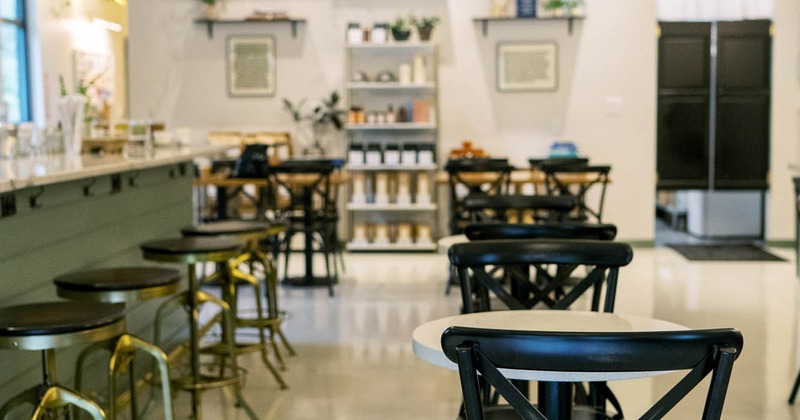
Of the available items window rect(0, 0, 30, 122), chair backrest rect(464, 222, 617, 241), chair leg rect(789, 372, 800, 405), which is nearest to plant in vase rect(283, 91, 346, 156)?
window rect(0, 0, 30, 122)

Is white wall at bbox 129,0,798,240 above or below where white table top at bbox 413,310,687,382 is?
above

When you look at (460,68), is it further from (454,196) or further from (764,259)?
(764,259)

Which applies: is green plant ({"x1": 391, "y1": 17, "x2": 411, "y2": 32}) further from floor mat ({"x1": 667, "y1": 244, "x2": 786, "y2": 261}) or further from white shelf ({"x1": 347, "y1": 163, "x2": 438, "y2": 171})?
floor mat ({"x1": 667, "y1": 244, "x2": 786, "y2": 261})

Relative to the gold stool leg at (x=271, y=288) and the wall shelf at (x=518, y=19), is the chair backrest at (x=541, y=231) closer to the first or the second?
the gold stool leg at (x=271, y=288)

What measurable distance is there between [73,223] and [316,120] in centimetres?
603

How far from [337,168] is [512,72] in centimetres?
239

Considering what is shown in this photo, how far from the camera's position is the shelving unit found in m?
9.86

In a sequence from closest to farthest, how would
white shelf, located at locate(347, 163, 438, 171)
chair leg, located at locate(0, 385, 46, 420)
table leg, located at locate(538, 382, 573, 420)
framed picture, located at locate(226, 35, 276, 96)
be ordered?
table leg, located at locate(538, 382, 573, 420) → chair leg, located at locate(0, 385, 46, 420) → white shelf, located at locate(347, 163, 438, 171) → framed picture, located at locate(226, 35, 276, 96)

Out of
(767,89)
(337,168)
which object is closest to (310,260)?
(337,168)

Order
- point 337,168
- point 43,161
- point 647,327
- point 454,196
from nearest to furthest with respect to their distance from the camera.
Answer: point 647,327
point 43,161
point 454,196
point 337,168

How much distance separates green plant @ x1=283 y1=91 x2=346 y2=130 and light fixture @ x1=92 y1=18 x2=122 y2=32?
2401mm

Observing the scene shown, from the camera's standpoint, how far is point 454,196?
7914 millimetres

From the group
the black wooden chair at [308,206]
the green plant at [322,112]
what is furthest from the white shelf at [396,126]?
the black wooden chair at [308,206]

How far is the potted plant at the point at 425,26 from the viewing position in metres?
9.82
